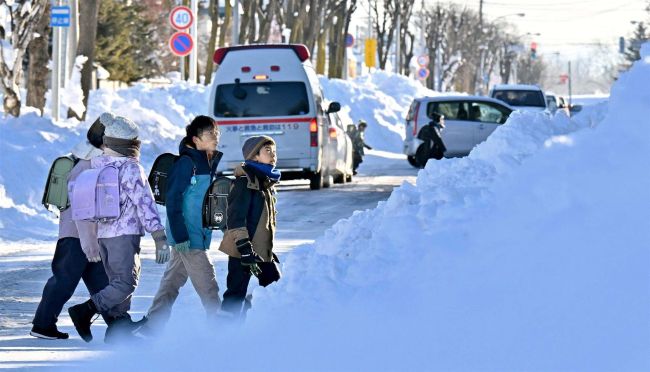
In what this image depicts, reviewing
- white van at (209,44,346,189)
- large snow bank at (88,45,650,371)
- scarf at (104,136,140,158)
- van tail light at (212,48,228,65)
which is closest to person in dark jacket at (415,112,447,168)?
white van at (209,44,346,189)

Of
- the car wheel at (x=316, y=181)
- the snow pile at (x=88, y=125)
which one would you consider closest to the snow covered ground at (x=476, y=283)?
the snow pile at (x=88, y=125)

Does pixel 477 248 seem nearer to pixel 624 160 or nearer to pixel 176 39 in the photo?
pixel 624 160

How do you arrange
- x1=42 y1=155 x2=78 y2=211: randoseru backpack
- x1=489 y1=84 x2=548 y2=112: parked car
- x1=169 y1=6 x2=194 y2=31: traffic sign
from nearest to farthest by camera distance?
x1=42 y1=155 x2=78 y2=211: randoseru backpack → x1=169 y1=6 x2=194 y2=31: traffic sign → x1=489 y1=84 x2=548 y2=112: parked car

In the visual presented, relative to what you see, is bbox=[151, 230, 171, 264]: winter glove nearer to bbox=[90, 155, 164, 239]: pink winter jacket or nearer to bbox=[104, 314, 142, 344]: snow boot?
bbox=[90, 155, 164, 239]: pink winter jacket

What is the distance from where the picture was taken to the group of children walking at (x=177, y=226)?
8258mm

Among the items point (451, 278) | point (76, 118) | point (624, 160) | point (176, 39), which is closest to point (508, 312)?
point (451, 278)

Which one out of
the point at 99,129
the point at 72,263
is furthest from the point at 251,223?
the point at 72,263

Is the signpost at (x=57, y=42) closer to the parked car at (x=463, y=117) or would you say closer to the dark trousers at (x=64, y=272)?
the parked car at (x=463, y=117)

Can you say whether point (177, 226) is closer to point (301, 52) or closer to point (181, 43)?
point (301, 52)

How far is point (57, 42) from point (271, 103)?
200 inches

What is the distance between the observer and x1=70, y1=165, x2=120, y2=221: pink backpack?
826 centimetres

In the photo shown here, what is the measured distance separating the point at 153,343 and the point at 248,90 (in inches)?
552

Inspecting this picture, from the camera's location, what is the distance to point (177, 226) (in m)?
8.30

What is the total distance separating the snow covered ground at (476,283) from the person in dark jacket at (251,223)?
0.19 metres
